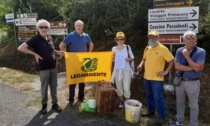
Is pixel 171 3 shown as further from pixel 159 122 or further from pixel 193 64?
pixel 159 122

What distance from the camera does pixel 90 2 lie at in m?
9.65

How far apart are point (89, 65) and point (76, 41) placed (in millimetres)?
687

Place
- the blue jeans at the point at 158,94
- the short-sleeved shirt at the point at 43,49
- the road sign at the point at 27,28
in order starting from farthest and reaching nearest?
the road sign at the point at 27,28
the short-sleeved shirt at the point at 43,49
the blue jeans at the point at 158,94

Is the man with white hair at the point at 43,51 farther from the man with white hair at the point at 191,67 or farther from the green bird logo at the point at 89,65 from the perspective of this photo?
the man with white hair at the point at 191,67

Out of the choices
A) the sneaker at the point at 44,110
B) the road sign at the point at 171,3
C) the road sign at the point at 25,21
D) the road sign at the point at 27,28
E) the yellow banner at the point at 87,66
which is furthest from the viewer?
the road sign at the point at 27,28

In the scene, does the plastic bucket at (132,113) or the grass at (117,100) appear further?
the grass at (117,100)

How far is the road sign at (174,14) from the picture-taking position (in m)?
6.10

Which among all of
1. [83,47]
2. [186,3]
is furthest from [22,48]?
[186,3]

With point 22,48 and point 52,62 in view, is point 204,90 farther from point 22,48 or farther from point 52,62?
point 22,48

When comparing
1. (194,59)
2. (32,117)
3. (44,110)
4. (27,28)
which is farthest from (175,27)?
(27,28)

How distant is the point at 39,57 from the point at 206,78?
5.46 m

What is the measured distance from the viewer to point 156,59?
186 inches

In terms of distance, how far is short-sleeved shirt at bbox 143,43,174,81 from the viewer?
4633 millimetres

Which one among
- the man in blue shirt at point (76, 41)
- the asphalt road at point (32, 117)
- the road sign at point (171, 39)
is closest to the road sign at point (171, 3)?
the road sign at point (171, 39)
